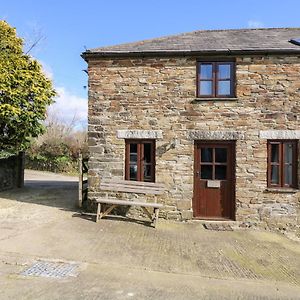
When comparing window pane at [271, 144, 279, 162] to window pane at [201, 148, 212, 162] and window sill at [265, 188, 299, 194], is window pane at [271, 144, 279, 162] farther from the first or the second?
window pane at [201, 148, 212, 162]

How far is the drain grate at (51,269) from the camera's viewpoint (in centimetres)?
542

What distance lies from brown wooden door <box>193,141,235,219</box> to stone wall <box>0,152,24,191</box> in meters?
8.50

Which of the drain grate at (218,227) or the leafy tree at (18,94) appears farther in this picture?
the leafy tree at (18,94)

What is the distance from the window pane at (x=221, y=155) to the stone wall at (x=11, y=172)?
29.4 ft

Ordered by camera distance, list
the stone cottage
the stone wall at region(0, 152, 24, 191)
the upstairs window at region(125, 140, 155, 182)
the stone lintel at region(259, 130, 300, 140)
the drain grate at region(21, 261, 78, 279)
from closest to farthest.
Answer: the drain grate at region(21, 261, 78, 279) → the stone lintel at region(259, 130, 300, 140) → the stone cottage → the upstairs window at region(125, 140, 155, 182) → the stone wall at region(0, 152, 24, 191)

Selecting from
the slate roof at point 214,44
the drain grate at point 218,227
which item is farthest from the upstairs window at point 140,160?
the slate roof at point 214,44

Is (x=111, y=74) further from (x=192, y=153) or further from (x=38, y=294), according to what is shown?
(x=38, y=294)

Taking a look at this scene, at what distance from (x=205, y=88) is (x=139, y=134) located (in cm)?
240

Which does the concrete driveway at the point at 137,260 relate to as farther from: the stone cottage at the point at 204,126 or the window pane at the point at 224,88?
the window pane at the point at 224,88

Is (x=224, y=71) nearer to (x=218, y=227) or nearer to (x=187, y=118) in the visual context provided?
(x=187, y=118)

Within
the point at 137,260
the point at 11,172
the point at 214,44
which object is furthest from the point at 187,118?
the point at 11,172

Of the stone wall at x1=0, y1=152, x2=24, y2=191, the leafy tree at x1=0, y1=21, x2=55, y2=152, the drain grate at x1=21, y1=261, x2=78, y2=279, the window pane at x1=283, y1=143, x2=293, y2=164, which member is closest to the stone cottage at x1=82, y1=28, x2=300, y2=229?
the window pane at x1=283, y1=143, x2=293, y2=164

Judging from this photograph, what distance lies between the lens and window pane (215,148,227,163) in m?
9.57

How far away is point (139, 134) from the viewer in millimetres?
9523
